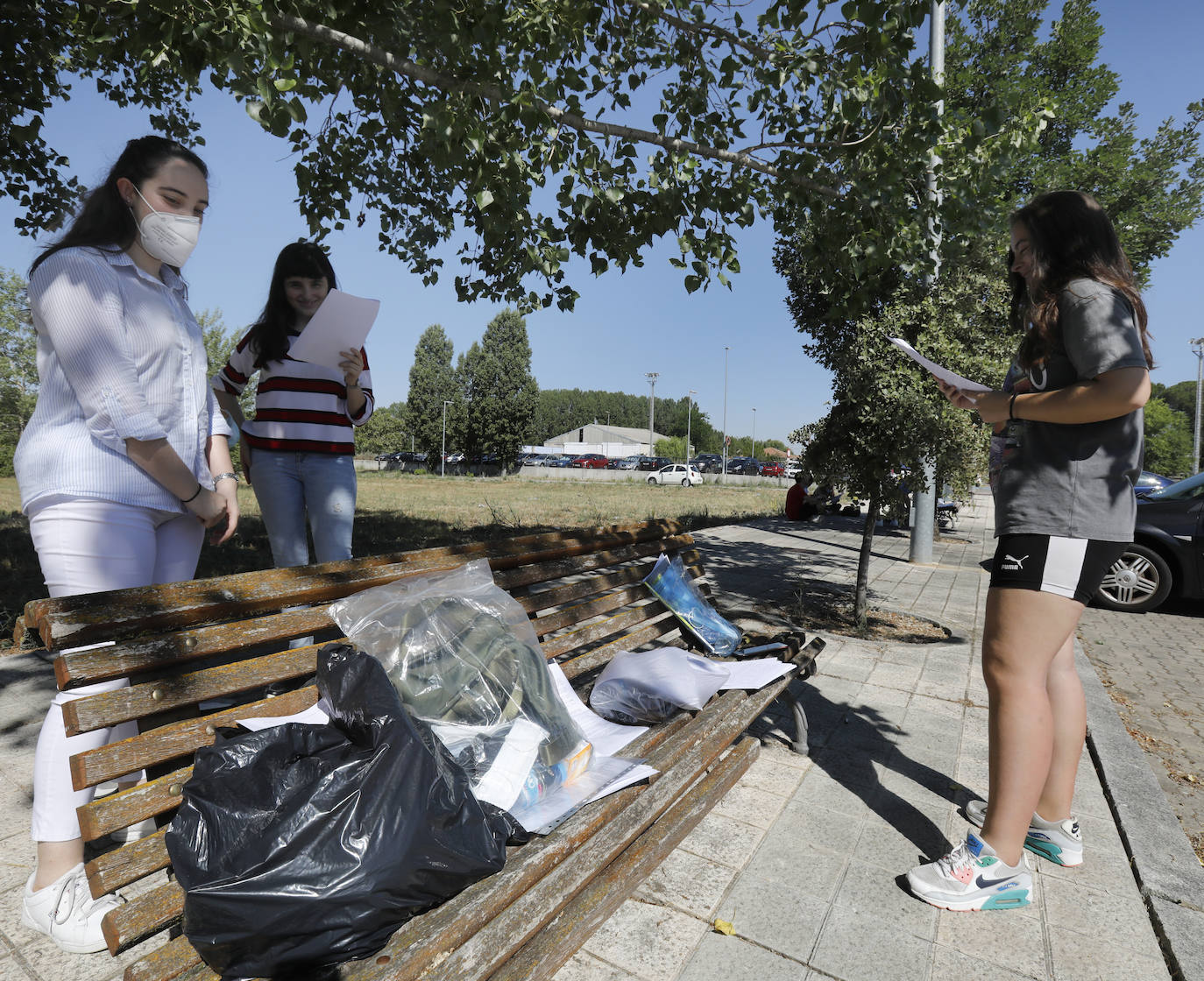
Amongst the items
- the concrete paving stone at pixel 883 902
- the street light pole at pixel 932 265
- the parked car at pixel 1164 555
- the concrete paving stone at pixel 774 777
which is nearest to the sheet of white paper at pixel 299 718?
the concrete paving stone at pixel 883 902

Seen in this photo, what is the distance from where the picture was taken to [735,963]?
2.04 metres

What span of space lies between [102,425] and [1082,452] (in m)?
2.79

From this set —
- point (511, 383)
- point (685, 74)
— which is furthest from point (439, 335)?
point (685, 74)

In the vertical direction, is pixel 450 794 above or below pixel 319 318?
below

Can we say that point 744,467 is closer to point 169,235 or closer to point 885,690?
point 885,690

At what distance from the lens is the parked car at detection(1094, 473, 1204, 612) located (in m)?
7.45

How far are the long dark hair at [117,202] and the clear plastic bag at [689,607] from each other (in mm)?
2465

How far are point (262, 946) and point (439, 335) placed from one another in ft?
210

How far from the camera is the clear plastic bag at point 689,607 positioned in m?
3.57

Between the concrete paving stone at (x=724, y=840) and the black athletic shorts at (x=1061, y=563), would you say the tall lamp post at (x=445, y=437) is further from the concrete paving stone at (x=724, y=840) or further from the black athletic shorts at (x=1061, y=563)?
the black athletic shorts at (x=1061, y=563)

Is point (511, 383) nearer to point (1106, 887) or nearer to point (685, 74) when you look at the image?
point (685, 74)

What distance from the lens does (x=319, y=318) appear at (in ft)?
9.27

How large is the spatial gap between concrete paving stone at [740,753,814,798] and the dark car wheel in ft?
19.8

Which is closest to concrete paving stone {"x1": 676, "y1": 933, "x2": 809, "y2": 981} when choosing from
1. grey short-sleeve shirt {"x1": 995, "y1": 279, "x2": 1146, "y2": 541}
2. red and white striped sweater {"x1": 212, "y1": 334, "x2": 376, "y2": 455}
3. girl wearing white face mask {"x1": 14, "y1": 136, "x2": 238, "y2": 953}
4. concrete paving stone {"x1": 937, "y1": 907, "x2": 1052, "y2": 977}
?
concrete paving stone {"x1": 937, "y1": 907, "x2": 1052, "y2": 977}
